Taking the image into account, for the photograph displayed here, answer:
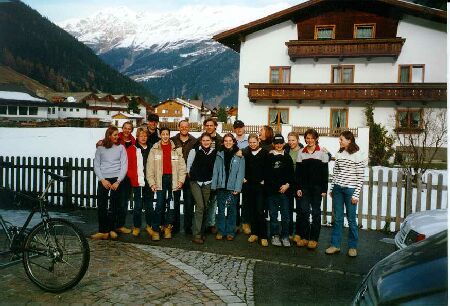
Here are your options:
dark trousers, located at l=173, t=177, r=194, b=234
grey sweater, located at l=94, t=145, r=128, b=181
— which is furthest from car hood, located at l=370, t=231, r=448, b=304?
grey sweater, located at l=94, t=145, r=128, b=181

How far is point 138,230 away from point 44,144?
79.0 ft

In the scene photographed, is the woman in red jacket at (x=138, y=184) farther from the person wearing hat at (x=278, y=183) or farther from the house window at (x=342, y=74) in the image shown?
the house window at (x=342, y=74)

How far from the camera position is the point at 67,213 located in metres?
8.89

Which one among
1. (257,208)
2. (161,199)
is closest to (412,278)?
(257,208)

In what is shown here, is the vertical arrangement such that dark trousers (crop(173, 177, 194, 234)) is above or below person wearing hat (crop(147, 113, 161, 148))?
below

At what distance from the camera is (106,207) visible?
22.5ft

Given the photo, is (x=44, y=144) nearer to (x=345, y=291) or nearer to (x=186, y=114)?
(x=345, y=291)

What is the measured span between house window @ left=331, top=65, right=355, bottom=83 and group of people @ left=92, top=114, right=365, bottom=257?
24495mm

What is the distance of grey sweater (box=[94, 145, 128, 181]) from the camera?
6.74 m

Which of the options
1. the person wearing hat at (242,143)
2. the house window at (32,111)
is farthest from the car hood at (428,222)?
the house window at (32,111)

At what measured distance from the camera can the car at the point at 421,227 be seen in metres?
4.96

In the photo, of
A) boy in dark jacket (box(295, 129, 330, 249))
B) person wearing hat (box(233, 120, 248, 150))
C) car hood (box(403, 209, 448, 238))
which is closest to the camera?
car hood (box(403, 209, 448, 238))

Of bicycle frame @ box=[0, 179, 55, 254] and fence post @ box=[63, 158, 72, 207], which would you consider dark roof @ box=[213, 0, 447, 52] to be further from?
bicycle frame @ box=[0, 179, 55, 254]

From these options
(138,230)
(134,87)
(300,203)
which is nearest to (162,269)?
(138,230)
